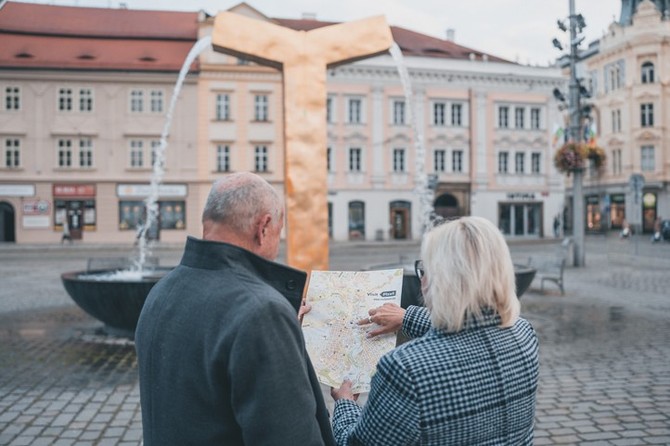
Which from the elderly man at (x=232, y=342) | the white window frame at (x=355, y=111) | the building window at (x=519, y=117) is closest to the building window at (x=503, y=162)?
the building window at (x=519, y=117)

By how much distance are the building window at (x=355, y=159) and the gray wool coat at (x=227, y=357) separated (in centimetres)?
3601

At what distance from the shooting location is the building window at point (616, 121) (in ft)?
159

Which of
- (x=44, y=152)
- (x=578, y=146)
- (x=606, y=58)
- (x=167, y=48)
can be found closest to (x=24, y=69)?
(x=44, y=152)

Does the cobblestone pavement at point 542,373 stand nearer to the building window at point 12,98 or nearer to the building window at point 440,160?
the building window at point 12,98

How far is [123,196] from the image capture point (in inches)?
1351

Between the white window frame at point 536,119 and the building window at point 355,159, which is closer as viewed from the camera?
the building window at point 355,159

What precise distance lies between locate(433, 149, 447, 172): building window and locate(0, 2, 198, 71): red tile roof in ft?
54.2

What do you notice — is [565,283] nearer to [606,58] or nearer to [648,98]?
[648,98]

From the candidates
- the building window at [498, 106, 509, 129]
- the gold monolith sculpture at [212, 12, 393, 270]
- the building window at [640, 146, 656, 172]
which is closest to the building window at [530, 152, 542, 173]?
the building window at [498, 106, 509, 129]

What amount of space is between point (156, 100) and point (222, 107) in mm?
3689

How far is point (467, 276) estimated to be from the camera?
5.83ft

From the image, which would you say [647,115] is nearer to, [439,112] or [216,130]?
[439,112]

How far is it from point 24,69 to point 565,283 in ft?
100.0

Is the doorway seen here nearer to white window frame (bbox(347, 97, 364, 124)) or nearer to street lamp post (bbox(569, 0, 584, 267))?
white window frame (bbox(347, 97, 364, 124))
